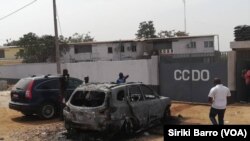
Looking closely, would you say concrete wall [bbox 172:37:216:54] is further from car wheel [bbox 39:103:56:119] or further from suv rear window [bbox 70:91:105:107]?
suv rear window [bbox 70:91:105:107]

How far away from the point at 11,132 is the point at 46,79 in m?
3.10

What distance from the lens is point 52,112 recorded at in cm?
1555

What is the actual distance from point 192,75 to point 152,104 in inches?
251

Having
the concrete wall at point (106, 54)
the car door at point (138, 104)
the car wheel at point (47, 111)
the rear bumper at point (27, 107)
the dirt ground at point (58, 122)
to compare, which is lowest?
the dirt ground at point (58, 122)

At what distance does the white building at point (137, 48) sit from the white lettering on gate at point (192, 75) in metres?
→ 26.7

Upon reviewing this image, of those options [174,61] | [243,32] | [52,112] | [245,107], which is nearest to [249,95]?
[245,107]

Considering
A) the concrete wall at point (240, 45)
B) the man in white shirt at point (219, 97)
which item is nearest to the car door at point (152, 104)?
the man in white shirt at point (219, 97)

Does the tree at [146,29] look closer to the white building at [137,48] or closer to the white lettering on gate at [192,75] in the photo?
the white building at [137,48]

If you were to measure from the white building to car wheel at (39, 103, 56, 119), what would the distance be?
3142 cm

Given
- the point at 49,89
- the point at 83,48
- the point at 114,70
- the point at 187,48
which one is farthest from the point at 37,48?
the point at 49,89

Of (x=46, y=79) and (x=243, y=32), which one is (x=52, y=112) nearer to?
(x=46, y=79)

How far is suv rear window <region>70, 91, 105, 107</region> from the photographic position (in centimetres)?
1115

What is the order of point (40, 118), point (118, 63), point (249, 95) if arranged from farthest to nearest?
1. point (118, 63)
2. point (249, 95)
3. point (40, 118)

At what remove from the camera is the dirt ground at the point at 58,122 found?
39.6 ft
